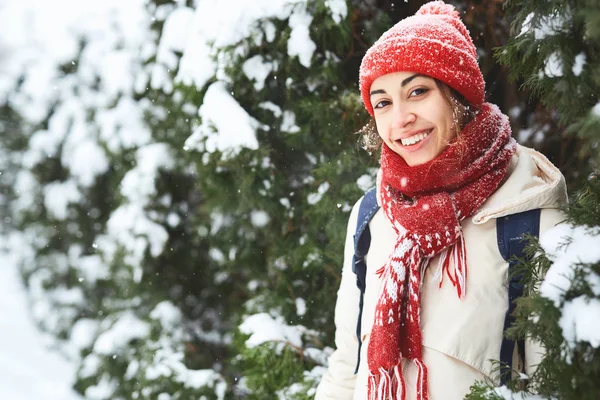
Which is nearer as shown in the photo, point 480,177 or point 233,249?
point 480,177

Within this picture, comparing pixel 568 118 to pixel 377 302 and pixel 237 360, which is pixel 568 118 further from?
pixel 237 360

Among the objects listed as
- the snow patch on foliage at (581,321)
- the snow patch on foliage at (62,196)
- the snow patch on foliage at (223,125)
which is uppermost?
the snow patch on foliage at (62,196)

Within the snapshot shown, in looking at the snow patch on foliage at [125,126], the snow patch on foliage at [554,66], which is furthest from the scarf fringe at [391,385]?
the snow patch on foliage at [125,126]

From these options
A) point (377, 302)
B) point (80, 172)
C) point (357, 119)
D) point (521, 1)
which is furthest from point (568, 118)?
point (80, 172)

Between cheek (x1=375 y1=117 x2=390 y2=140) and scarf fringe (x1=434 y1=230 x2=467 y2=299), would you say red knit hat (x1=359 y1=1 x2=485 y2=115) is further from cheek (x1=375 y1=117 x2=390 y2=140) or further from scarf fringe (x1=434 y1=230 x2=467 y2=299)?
scarf fringe (x1=434 y1=230 x2=467 y2=299)

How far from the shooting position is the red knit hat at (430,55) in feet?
5.75

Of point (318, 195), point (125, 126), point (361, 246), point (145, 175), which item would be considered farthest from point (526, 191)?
point (125, 126)

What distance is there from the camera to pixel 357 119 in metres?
2.99

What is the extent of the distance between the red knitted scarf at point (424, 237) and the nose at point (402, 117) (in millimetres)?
137

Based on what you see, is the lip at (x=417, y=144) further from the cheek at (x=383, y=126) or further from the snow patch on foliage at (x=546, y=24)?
the snow patch on foliage at (x=546, y=24)

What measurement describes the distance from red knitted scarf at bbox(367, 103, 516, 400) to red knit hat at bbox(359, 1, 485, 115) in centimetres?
13

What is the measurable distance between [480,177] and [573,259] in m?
0.61

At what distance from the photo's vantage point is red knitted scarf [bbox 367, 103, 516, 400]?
5.57ft

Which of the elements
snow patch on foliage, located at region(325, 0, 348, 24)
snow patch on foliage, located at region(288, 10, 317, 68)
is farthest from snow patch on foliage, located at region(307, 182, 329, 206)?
snow patch on foliage, located at region(325, 0, 348, 24)
